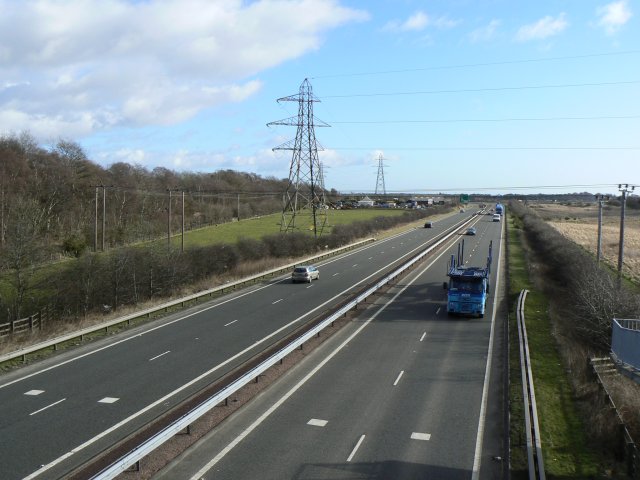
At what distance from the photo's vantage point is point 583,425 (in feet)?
49.3

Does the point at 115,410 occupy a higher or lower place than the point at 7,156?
lower

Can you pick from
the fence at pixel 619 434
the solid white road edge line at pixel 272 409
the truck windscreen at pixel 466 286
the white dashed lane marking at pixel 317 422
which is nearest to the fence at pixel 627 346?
the fence at pixel 619 434

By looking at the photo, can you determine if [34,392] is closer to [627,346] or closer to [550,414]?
[550,414]

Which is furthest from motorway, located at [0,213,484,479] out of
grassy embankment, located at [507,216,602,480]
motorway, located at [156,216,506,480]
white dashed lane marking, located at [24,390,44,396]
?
grassy embankment, located at [507,216,602,480]

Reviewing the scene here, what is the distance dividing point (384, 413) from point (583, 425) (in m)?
5.10

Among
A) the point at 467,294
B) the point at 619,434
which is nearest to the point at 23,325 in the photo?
the point at 467,294

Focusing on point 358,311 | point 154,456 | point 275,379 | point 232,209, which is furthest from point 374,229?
point 154,456

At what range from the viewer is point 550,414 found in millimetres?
15617

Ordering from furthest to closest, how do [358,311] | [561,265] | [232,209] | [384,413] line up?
[232,209] → [561,265] → [358,311] → [384,413]

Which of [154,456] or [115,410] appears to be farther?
[115,410]

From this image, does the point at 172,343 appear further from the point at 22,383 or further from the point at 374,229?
the point at 374,229

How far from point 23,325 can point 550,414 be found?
76.0 ft

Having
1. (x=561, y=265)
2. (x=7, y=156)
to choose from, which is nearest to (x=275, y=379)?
(x=561, y=265)

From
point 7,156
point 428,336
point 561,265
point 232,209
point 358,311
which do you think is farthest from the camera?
point 232,209
